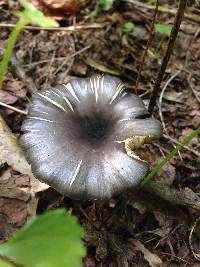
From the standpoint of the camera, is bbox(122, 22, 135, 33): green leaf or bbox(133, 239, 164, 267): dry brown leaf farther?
bbox(122, 22, 135, 33): green leaf

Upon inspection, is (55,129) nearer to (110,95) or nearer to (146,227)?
(110,95)

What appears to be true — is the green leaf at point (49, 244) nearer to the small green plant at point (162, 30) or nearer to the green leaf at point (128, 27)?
the small green plant at point (162, 30)

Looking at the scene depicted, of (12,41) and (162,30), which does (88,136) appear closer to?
(12,41)

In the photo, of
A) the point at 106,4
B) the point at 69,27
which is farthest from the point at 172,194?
the point at 106,4

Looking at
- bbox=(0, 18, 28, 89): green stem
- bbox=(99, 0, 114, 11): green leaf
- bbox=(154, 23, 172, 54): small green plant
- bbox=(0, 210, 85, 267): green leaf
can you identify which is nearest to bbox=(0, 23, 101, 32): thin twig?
bbox=(99, 0, 114, 11): green leaf

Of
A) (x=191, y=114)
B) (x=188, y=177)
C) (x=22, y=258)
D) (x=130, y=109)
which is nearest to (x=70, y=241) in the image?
(x=22, y=258)

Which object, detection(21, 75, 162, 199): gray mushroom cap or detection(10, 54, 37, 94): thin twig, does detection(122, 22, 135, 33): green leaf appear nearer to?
detection(10, 54, 37, 94): thin twig
